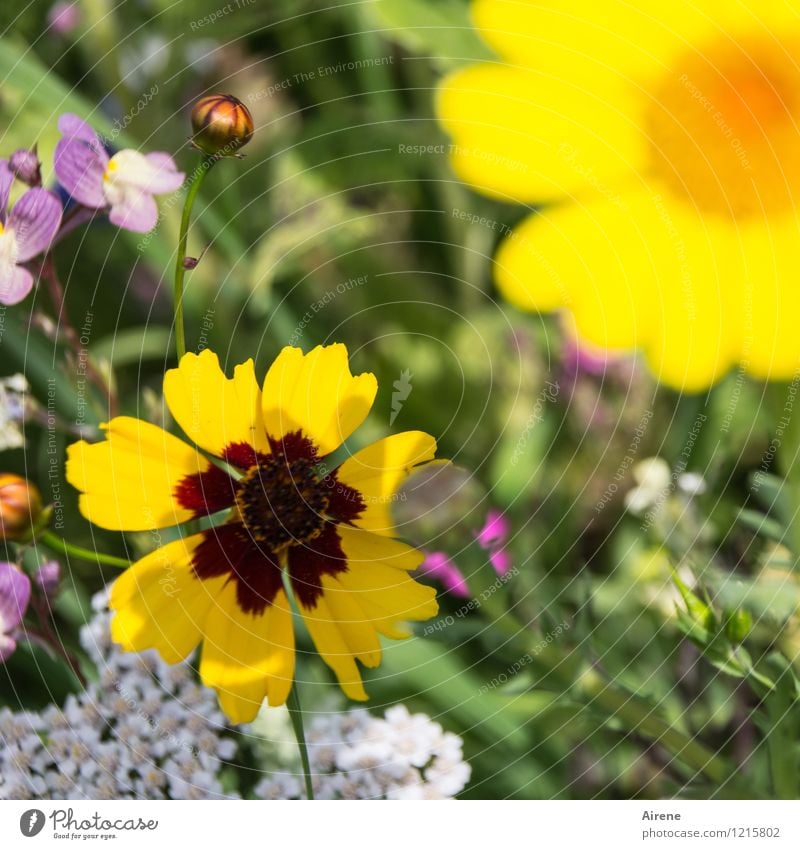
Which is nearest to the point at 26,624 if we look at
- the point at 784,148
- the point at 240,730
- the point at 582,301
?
the point at 240,730

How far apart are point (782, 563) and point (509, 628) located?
18 centimetres

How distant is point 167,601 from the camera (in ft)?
1.77

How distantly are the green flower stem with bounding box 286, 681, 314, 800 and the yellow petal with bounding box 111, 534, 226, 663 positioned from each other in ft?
0.23

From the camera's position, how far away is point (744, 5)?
0.57m

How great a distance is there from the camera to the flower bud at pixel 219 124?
543mm

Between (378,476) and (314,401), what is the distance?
0.19 feet

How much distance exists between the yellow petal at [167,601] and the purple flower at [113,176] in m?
0.22

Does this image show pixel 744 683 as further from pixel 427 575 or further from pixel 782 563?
pixel 427 575

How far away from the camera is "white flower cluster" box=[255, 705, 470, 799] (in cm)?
54
